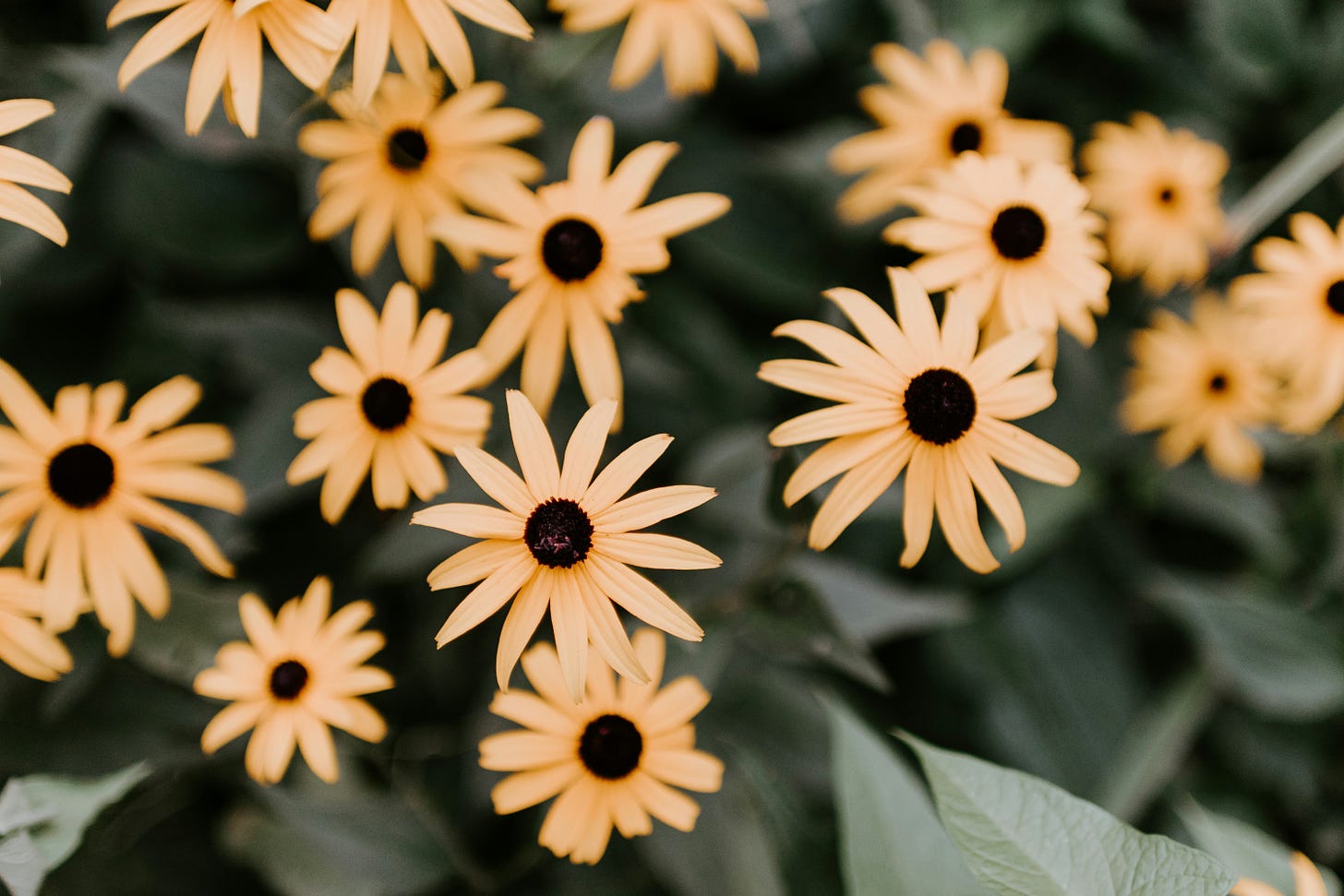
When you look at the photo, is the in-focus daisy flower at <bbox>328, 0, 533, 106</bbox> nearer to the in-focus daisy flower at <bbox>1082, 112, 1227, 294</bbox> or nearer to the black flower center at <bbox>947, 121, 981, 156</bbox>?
the black flower center at <bbox>947, 121, 981, 156</bbox>

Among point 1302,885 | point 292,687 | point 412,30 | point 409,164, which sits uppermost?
point 412,30

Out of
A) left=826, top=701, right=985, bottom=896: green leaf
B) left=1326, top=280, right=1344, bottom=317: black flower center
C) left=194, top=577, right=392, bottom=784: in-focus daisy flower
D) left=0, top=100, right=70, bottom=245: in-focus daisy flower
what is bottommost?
left=194, top=577, right=392, bottom=784: in-focus daisy flower

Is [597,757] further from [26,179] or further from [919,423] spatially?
[26,179]

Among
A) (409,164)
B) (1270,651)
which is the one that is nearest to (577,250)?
(409,164)

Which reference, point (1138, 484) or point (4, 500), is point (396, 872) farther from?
point (1138, 484)

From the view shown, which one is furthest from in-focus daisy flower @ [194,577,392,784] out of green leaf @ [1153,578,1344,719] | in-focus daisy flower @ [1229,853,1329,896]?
green leaf @ [1153,578,1344,719]

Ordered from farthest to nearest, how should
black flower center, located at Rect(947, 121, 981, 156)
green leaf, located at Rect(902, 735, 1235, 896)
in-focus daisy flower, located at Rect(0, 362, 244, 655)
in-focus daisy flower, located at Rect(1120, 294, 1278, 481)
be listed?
in-focus daisy flower, located at Rect(1120, 294, 1278, 481) → black flower center, located at Rect(947, 121, 981, 156) → in-focus daisy flower, located at Rect(0, 362, 244, 655) → green leaf, located at Rect(902, 735, 1235, 896)
